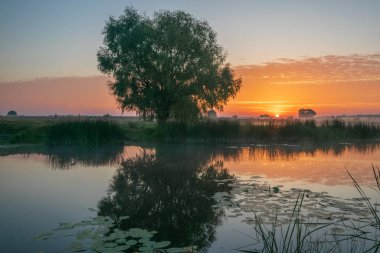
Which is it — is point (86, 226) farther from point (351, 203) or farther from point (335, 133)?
point (335, 133)

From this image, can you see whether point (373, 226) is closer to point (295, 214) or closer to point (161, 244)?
point (295, 214)

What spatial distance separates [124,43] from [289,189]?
85.0ft

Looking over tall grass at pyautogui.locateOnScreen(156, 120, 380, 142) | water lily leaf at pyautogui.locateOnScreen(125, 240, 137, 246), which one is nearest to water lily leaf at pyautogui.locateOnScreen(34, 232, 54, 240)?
water lily leaf at pyautogui.locateOnScreen(125, 240, 137, 246)

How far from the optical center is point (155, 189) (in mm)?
10992

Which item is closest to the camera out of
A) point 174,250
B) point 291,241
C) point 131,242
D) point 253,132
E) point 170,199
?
point 174,250

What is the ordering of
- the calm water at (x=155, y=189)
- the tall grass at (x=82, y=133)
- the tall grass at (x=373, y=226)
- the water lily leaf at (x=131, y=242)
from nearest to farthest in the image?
the tall grass at (x=373, y=226)
the water lily leaf at (x=131, y=242)
the calm water at (x=155, y=189)
the tall grass at (x=82, y=133)

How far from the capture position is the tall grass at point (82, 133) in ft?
84.9

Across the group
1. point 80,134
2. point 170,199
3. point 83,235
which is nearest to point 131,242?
point 83,235

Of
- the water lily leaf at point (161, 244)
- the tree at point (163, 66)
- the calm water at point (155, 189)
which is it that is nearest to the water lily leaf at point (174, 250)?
the water lily leaf at point (161, 244)

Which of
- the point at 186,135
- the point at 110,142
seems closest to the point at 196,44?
the point at 186,135

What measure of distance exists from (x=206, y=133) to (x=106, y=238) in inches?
831

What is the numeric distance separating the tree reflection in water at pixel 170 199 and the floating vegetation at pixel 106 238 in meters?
0.27

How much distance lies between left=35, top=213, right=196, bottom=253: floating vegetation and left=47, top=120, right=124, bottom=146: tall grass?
18.8m

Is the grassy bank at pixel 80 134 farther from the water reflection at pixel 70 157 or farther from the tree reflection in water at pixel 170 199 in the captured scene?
the tree reflection in water at pixel 170 199
